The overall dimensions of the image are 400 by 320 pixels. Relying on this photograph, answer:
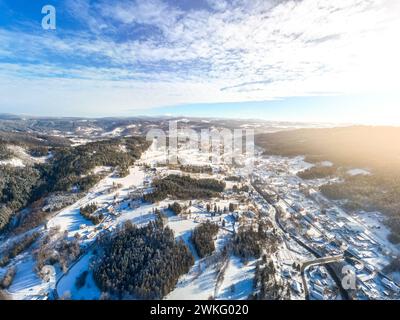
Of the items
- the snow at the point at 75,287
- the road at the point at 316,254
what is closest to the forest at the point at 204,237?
the road at the point at 316,254

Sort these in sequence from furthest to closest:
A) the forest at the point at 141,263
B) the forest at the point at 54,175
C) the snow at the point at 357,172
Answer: the snow at the point at 357,172, the forest at the point at 54,175, the forest at the point at 141,263

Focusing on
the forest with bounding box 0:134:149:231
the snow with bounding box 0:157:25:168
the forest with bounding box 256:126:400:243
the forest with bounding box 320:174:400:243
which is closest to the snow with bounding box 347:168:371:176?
the forest with bounding box 256:126:400:243

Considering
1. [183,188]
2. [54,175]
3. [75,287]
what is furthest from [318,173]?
[54,175]

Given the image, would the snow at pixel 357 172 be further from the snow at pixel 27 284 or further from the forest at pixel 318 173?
the snow at pixel 27 284

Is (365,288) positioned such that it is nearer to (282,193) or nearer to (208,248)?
(208,248)

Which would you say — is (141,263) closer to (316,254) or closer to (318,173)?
(316,254)

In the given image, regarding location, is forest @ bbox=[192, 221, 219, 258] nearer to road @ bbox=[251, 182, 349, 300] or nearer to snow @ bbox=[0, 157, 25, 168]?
road @ bbox=[251, 182, 349, 300]
